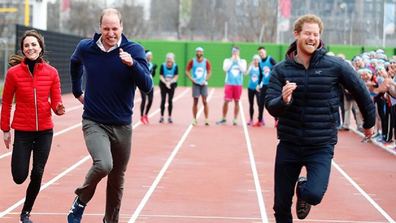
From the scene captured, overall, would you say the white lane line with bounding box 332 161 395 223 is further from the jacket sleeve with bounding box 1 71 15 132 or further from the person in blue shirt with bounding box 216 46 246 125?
the person in blue shirt with bounding box 216 46 246 125

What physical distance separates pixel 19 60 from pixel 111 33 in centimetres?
178

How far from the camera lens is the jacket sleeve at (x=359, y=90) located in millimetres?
6703

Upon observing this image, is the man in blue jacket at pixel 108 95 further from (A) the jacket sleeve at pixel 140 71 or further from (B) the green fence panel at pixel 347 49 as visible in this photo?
(B) the green fence panel at pixel 347 49

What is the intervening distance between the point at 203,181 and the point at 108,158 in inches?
182

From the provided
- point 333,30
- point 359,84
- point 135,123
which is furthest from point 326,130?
point 333,30

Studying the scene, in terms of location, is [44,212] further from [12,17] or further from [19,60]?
[12,17]

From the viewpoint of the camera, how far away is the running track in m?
9.16

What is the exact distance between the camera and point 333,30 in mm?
59062

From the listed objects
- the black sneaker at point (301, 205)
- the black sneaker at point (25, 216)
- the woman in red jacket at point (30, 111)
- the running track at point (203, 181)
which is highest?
the woman in red jacket at point (30, 111)

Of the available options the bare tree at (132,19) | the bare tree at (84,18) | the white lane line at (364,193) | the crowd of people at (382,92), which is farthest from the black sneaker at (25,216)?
the bare tree at (132,19)

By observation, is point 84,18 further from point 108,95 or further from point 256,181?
point 108,95

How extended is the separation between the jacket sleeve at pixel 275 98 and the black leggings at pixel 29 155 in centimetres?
257

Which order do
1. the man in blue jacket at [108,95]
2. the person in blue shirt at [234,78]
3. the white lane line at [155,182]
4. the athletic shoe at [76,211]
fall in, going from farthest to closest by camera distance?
the person in blue shirt at [234,78] → the white lane line at [155,182] → the athletic shoe at [76,211] → the man in blue jacket at [108,95]

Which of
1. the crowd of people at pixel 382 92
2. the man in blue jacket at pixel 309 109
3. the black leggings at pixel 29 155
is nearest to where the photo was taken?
the man in blue jacket at pixel 309 109
